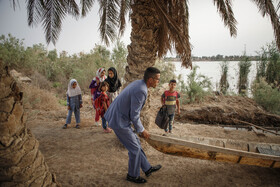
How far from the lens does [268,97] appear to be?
8.30 m

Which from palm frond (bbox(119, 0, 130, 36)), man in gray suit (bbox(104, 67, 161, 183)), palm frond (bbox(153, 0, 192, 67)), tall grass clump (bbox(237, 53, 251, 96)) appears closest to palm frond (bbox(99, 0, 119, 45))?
palm frond (bbox(119, 0, 130, 36))

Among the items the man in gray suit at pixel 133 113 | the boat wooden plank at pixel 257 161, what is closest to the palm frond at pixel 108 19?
the man in gray suit at pixel 133 113

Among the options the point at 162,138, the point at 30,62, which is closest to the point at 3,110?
the point at 162,138

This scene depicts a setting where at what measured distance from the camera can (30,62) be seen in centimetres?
1005

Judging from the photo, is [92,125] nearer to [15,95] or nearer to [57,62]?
[15,95]

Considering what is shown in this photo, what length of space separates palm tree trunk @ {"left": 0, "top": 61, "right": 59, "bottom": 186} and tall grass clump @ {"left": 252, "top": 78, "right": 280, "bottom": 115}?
10.0 meters

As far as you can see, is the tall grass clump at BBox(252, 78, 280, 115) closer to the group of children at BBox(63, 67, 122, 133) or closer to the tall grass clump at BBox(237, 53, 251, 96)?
the tall grass clump at BBox(237, 53, 251, 96)

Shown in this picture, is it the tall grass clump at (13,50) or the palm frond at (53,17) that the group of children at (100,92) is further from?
the tall grass clump at (13,50)

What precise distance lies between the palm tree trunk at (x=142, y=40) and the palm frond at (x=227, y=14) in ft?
4.66

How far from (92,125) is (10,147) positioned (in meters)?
3.91

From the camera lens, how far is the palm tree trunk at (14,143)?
57.2 inches

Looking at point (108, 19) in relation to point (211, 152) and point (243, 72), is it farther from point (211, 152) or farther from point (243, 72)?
point (243, 72)

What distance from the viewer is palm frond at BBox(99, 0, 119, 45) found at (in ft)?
14.7

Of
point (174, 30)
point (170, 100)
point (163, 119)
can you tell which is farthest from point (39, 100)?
point (174, 30)
